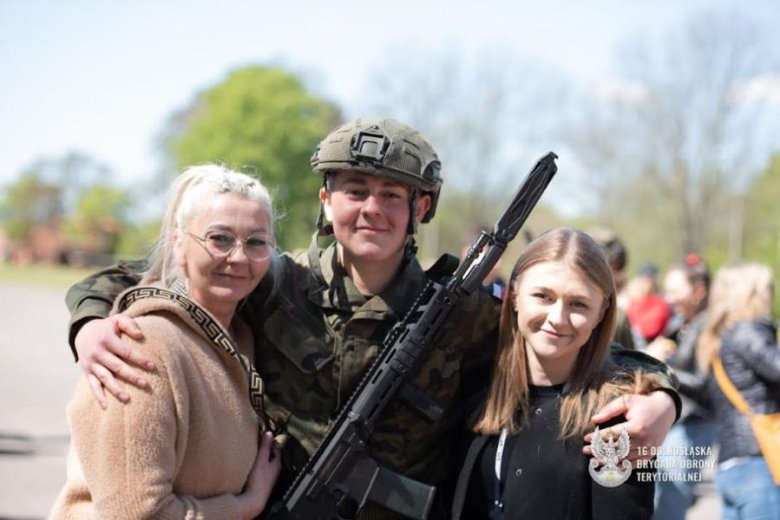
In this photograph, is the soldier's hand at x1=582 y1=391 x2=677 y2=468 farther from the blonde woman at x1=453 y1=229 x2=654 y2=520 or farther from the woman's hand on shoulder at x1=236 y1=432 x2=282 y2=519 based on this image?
the woman's hand on shoulder at x1=236 y1=432 x2=282 y2=519

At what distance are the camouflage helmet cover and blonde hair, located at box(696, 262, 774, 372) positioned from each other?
2.70 m

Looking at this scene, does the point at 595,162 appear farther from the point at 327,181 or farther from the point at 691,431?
the point at 327,181

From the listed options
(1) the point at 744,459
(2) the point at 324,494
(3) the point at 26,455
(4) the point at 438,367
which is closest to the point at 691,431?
(1) the point at 744,459

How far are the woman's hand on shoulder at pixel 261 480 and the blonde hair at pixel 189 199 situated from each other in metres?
0.65

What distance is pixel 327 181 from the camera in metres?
2.91

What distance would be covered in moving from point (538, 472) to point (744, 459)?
2.52m

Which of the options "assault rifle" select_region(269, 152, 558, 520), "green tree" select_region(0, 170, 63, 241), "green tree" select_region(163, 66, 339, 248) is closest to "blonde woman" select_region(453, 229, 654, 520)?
"assault rifle" select_region(269, 152, 558, 520)

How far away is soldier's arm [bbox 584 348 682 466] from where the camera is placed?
95.6 inches

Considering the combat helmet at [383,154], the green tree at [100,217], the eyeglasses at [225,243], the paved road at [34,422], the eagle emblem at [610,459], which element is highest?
the green tree at [100,217]

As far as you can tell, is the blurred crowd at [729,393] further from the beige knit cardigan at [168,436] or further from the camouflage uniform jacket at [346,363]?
the beige knit cardigan at [168,436]

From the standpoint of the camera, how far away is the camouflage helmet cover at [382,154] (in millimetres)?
2713

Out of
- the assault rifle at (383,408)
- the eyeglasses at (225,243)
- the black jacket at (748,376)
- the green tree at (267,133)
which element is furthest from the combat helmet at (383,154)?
the green tree at (267,133)

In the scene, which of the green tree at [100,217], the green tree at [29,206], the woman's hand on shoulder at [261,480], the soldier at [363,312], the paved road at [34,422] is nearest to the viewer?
the woman's hand on shoulder at [261,480]

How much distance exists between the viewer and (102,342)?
2191 millimetres
